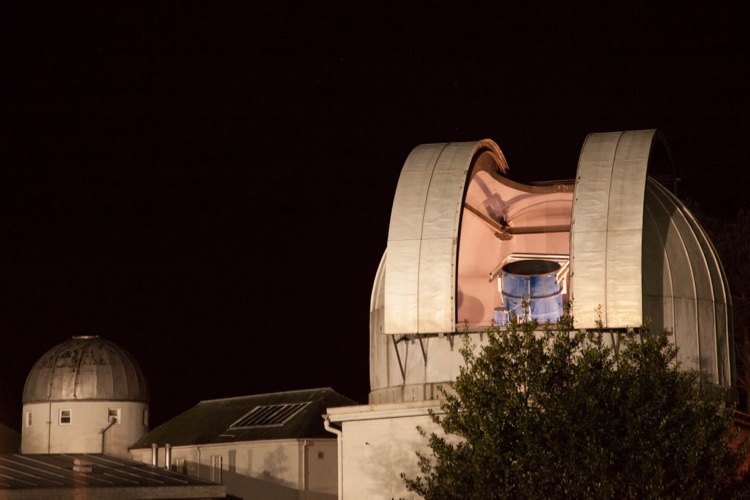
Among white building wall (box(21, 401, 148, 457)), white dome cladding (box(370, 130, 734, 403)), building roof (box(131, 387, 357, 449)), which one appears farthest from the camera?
white building wall (box(21, 401, 148, 457))

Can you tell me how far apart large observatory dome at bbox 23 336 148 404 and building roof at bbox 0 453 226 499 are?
1834cm

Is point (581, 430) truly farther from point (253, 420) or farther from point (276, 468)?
point (253, 420)

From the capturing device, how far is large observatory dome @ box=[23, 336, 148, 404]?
47.7 meters

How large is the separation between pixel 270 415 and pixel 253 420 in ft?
2.45

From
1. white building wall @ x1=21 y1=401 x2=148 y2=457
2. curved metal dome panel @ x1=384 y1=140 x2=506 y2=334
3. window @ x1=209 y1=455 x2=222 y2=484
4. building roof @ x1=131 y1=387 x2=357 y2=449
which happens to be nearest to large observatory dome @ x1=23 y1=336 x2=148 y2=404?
white building wall @ x1=21 y1=401 x2=148 y2=457

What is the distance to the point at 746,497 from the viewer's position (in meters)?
15.5

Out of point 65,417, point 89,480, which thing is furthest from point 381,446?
point 65,417

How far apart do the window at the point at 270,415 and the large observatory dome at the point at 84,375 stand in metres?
6.50

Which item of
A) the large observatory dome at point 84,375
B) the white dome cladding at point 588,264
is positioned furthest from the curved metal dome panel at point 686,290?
the large observatory dome at point 84,375

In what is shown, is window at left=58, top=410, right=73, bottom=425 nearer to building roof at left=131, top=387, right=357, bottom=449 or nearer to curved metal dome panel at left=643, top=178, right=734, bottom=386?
building roof at left=131, top=387, right=357, bottom=449

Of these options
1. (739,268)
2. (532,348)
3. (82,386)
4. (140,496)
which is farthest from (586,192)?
(82,386)

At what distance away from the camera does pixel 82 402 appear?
47.7 meters

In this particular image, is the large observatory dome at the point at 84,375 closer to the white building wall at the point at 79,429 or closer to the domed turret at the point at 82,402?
the domed turret at the point at 82,402

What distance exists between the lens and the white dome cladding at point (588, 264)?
58.6ft
